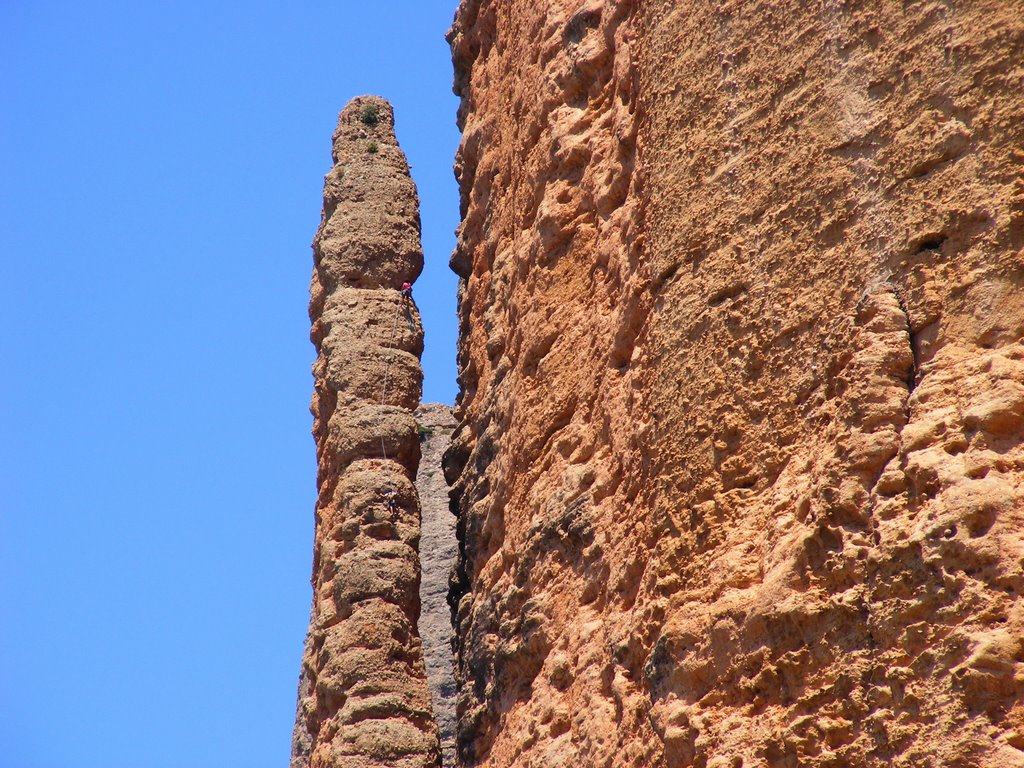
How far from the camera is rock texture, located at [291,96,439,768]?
30.4 ft

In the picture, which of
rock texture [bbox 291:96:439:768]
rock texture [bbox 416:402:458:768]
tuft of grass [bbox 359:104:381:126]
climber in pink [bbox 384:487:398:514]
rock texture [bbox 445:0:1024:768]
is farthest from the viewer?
rock texture [bbox 416:402:458:768]

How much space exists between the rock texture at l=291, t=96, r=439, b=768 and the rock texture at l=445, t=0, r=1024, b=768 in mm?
2379

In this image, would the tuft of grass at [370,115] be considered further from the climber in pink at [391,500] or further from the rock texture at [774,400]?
the rock texture at [774,400]

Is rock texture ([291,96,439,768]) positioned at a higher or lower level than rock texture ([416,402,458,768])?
lower

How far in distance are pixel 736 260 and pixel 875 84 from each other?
0.73 m

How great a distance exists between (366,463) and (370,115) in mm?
2711

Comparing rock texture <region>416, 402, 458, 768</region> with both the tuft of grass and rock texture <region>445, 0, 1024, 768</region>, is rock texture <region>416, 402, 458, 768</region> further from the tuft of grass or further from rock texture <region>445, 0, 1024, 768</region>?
rock texture <region>445, 0, 1024, 768</region>

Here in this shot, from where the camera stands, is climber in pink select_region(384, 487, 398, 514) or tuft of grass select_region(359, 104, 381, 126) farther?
tuft of grass select_region(359, 104, 381, 126)

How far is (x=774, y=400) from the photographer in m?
4.87

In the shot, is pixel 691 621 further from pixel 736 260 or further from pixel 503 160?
pixel 503 160

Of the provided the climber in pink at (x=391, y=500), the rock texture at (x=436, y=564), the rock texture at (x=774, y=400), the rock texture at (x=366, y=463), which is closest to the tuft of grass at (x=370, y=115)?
the rock texture at (x=366, y=463)

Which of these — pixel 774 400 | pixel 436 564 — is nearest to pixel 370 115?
pixel 774 400

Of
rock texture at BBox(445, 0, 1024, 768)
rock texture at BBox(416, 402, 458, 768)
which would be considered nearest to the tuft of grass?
rock texture at BBox(445, 0, 1024, 768)

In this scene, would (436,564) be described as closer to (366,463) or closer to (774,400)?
(366,463)
